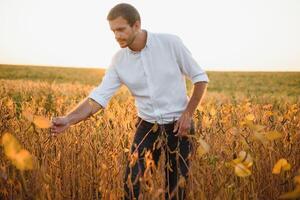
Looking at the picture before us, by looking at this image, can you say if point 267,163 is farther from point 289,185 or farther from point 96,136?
point 96,136

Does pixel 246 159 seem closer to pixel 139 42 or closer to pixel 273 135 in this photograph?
pixel 273 135

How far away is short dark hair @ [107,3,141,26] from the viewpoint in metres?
2.32

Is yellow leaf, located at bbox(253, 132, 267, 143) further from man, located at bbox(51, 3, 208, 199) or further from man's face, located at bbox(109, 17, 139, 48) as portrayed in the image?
man's face, located at bbox(109, 17, 139, 48)

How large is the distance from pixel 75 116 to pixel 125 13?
24.3 inches

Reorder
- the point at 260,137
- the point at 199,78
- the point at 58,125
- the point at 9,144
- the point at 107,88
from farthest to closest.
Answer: the point at 107,88 < the point at 199,78 < the point at 58,125 < the point at 260,137 < the point at 9,144

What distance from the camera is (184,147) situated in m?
2.46

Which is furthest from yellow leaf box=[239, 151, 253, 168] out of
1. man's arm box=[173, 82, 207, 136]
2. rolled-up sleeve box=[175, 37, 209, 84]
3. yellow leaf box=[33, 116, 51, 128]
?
rolled-up sleeve box=[175, 37, 209, 84]

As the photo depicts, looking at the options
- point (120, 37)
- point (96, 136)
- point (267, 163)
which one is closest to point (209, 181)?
point (267, 163)

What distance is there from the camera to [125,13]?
7.63 feet

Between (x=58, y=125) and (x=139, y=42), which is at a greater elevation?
(x=139, y=42)

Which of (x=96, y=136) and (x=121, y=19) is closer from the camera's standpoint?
(x=121, y=19)

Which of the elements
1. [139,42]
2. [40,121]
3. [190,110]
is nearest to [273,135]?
[40,121]

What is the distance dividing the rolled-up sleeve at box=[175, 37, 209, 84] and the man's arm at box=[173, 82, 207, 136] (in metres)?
0.04

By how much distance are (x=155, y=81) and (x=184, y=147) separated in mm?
412
